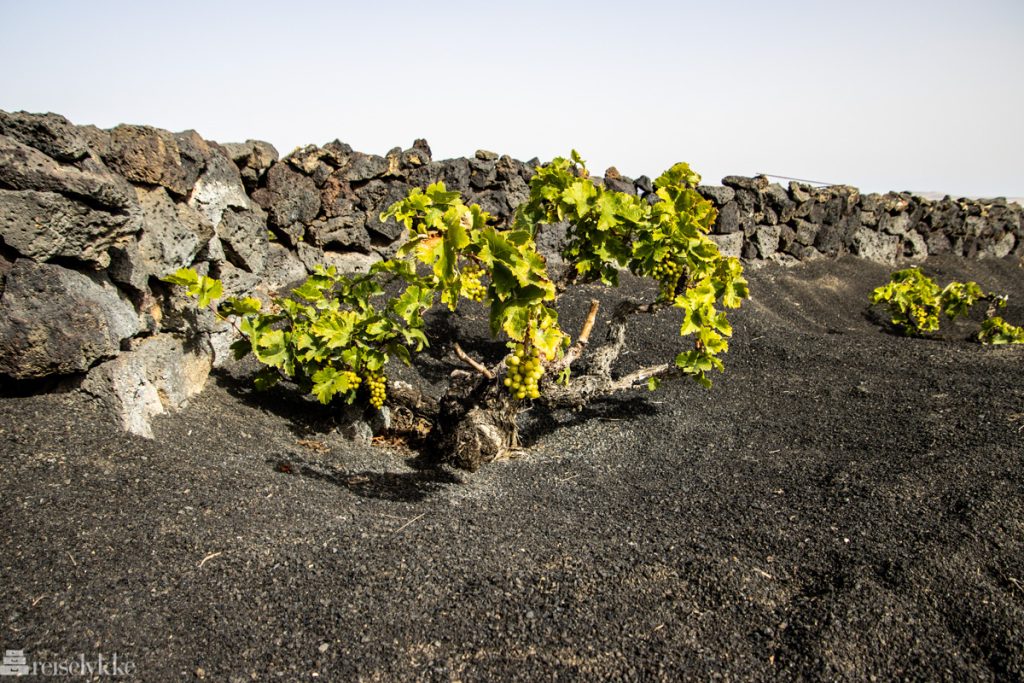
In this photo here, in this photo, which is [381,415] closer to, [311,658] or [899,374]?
[311,658]

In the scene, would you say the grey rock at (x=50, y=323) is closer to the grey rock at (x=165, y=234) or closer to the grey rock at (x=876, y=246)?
the grey rock at (x=165, y=234)

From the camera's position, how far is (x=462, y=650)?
2.12 metres

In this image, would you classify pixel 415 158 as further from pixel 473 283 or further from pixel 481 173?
pixel 473 283

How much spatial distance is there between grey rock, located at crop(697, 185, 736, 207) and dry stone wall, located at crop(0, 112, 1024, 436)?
2.58 m

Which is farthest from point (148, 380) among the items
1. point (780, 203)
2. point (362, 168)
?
point (780, 203)

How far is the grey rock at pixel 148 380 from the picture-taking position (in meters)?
3.22

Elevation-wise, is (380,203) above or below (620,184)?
below

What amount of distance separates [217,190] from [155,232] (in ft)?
2.99

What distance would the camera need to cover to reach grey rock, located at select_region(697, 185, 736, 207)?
363 inches

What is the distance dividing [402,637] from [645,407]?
2760 mm

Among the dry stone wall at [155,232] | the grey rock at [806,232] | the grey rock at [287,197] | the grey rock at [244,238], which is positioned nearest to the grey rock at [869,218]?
the grey rock at [806,232]

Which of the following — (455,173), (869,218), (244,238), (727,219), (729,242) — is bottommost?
(244,238)

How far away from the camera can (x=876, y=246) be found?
11320 millimetres

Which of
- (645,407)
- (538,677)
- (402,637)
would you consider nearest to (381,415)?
(645,407)
